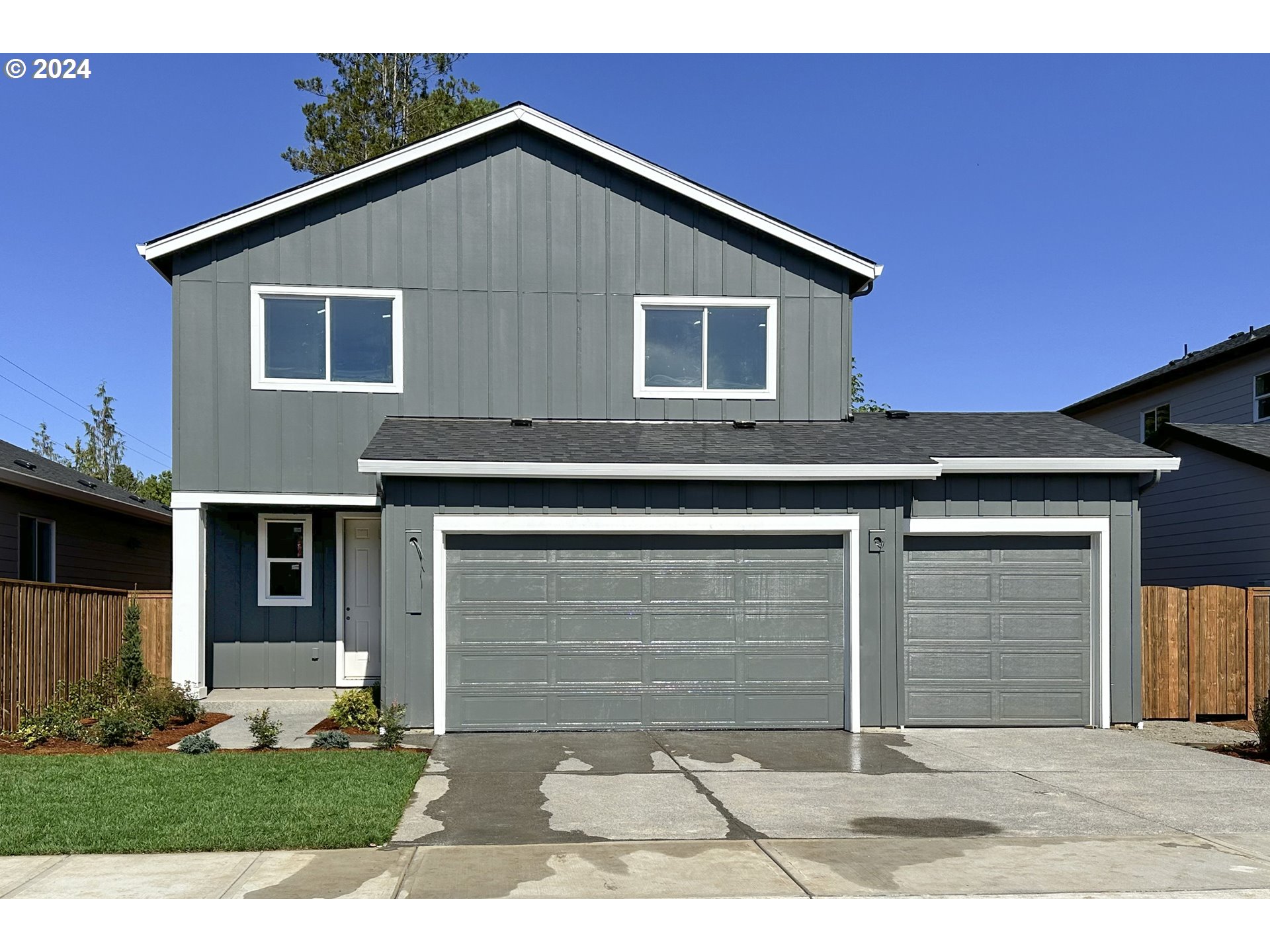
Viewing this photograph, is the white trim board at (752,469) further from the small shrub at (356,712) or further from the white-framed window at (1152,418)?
the white-framed window at (1152,418)

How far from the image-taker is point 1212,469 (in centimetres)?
1817

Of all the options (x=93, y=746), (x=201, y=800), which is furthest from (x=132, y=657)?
(x=201, y=800)

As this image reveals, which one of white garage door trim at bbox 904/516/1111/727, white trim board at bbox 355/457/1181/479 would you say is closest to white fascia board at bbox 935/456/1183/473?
white trim board at bbox 355/457/1181/479

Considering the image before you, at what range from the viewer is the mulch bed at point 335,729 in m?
11.6

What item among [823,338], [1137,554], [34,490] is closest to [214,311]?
[34,490]

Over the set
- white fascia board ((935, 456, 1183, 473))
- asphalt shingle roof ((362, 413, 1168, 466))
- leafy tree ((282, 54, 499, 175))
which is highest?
leafy tree ((282, 54, 499, 175))

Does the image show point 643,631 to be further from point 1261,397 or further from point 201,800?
point 1261,397

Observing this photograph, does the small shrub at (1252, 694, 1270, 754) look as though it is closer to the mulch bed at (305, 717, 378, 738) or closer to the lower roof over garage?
the lower roof over garage

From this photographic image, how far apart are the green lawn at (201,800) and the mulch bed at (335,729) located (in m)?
1.23

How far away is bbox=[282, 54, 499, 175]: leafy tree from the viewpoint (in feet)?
97.7

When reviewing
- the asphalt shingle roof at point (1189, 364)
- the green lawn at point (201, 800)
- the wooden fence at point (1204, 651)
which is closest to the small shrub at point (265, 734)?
the green lawn at point (201, 800)

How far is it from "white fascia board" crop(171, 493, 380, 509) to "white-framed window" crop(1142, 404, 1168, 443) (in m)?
18.7

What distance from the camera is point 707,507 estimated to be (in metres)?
→ 12.2

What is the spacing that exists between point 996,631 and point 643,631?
4.34 metres
